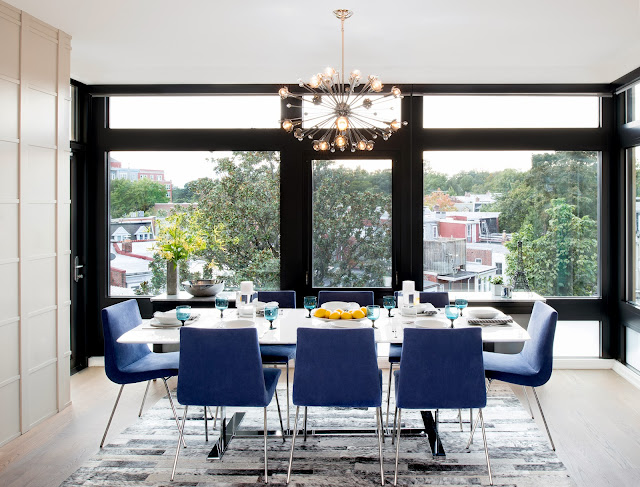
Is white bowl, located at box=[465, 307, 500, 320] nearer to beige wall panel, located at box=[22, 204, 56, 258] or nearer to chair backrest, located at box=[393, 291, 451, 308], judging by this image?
chair backrest, located at box=[393, 291, 451, 308]

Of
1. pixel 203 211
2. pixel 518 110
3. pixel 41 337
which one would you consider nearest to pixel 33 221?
pixel 41 337

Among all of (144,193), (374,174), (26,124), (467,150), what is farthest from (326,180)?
(26,124)

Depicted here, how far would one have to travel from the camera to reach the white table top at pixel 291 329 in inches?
123

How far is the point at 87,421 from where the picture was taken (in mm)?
3709

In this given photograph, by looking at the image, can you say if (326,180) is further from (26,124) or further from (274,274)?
(26,124)

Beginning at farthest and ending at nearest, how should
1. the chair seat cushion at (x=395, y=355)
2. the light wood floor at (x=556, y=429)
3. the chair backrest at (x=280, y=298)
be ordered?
1. the chair backrest at (x=280, y=298)
2. the chair seat cushion at (x=395, y=355)
3. the light wood floor at (x=556, y=429)

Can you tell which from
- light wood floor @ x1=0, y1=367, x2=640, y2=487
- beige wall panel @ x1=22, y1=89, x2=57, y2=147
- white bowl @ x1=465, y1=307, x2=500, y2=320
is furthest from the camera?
white bowl @ x1=465, y1=307, x2=500, y2=320

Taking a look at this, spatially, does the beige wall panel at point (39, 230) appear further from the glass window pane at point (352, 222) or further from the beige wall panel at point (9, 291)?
the glass window pane at point (352, 222)

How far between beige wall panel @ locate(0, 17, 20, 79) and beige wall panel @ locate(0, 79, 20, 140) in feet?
0.25

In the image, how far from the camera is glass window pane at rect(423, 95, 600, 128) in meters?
4.98

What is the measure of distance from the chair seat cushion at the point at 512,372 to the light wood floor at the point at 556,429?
1.49ft

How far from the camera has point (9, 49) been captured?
3410 mm

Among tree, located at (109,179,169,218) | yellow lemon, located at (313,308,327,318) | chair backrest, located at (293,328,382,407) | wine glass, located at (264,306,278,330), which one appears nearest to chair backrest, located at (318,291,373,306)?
yellow lemon, located at (313,308,327,318)

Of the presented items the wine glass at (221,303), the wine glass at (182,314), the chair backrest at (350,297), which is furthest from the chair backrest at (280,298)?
the wine glass at (182,314)
